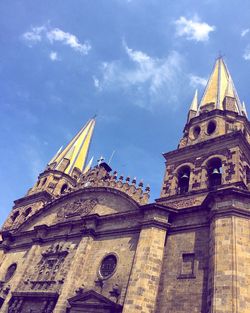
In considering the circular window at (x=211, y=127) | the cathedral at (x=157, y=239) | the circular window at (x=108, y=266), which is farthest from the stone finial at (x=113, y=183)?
the circular window at (x=211, y=127)

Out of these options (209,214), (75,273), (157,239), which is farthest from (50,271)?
(209,214)

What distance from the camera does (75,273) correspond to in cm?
1630

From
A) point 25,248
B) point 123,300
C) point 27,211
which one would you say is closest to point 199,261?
point 123,300

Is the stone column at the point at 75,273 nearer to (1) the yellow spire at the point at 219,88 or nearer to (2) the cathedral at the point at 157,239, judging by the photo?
(2) the cathedral at the point at 157,239

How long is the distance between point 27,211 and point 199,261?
19419mm

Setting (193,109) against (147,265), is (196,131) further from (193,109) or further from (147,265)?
(147,265)

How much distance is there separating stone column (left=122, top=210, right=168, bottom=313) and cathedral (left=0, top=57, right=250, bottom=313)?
0.04m

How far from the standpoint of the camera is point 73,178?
31.2m

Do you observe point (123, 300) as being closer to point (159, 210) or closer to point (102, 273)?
point (102, 273)

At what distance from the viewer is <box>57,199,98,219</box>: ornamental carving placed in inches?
789

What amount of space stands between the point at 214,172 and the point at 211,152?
2040mm

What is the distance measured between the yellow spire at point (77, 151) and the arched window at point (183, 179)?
1549 cm

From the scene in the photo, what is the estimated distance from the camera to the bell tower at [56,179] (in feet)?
91.1

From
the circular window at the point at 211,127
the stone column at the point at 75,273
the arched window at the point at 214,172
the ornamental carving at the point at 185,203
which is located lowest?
the stone column at the point at 75,273
